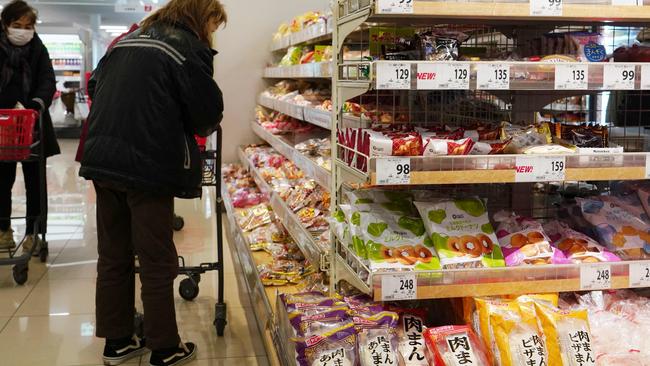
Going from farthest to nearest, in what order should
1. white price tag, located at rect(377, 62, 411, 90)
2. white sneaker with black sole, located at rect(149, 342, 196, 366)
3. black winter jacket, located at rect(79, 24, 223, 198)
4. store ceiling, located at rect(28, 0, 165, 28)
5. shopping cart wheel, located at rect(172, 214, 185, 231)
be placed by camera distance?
store ceiling, located at rect(28, 0, 165, 28)
shopping cart wheel, located at rect(172, 214, 185, 231)
white sneaker with black sole, located at rect(149, 342, 196, 366)
black winter jacket, located at rect(79, 24, 223, 198)
white price tag, located at rect(377, 62, 411, 90)

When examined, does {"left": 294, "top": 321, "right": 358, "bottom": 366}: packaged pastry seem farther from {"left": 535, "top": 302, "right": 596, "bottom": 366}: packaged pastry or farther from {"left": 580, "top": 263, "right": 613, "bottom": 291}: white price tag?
{"left": 580, "top": 263, "right": 613, "bottom": 291}: white price tag

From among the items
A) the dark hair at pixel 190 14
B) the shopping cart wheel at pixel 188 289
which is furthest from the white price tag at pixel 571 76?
the shopping cart wheel at pixel 188 289

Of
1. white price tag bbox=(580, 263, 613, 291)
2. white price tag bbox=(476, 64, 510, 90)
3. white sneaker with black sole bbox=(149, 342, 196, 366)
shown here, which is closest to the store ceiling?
white sneaker with black sole bbox=(149, 342, 196, 366)

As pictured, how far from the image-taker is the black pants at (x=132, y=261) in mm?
2930

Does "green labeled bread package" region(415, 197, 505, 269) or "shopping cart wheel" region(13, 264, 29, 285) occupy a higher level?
"green labeled bread package" region(415, 197, 505, 269)

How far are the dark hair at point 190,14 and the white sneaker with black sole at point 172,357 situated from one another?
4.42ft

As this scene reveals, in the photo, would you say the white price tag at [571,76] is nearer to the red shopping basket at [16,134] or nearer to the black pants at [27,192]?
the red shopping basket at [16,134]

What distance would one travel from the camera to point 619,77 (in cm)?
211

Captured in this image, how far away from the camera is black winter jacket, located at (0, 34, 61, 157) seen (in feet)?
16.0

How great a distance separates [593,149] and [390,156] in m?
0.64

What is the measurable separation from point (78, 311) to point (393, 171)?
2.49 meters

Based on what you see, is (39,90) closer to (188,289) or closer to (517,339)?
(188,289)

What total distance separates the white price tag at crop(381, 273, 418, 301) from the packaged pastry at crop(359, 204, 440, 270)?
58 millimetres

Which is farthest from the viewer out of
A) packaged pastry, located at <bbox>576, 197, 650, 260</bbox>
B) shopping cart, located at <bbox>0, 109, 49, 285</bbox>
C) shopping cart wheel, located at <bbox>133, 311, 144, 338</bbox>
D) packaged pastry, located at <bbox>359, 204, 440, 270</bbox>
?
shopping cart, located at <bbox>0, 109, 49, 285</bbox>
